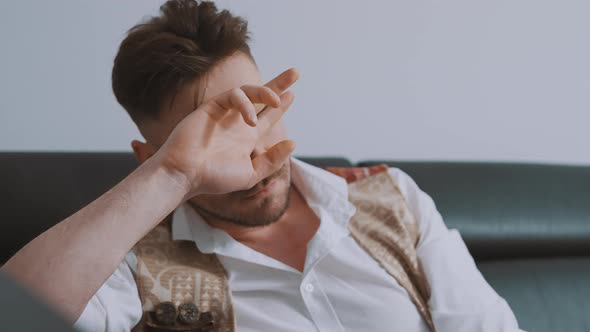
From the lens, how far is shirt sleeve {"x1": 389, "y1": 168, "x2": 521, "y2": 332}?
111cm

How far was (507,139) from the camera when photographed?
197cm

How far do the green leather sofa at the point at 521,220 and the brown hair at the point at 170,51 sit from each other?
29 centimetres

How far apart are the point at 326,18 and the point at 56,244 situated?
1084mm

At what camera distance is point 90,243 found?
835 mm

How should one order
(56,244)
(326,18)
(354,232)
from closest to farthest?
1. (56,244)
2. (354,232)
3. (326,18)

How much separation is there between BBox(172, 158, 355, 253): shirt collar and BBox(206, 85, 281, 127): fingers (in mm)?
278

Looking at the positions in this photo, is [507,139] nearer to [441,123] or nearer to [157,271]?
[441,123]

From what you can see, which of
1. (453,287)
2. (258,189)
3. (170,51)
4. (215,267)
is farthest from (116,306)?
(453,287)

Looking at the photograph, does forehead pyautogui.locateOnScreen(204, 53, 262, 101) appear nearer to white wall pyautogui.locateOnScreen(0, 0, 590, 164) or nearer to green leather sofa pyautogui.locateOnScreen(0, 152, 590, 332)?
green leather sofa pyautogui.locateOnScreen(0, 152, 590, 332)

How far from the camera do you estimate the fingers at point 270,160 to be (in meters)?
0.99

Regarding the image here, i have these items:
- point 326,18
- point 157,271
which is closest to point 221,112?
point 157,271

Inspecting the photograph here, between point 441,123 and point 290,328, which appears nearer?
point 290,328

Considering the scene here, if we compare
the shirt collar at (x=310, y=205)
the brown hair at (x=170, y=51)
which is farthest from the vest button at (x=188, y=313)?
the brown hair at (x=170, y=51)

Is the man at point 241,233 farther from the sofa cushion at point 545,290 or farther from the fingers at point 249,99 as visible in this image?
the sofa cushion at point 545,290
